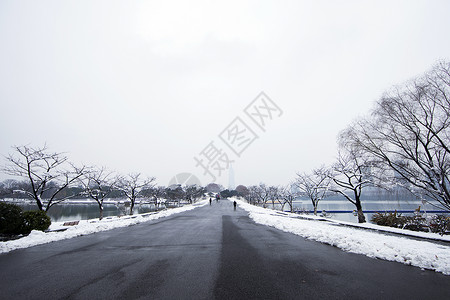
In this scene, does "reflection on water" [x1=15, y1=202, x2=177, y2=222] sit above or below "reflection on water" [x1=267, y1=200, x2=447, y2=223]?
above

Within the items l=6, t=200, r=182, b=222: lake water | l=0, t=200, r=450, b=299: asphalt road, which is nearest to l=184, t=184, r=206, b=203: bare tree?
l=6, t=200, r=182, b=222: lake water

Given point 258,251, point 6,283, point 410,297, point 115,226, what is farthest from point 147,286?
point 115,226

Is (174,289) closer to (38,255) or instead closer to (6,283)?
(6,283)

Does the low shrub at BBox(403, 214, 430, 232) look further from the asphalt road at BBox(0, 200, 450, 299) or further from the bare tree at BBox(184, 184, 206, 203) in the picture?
the bare tree at BBox(184, 184, 206, 203)

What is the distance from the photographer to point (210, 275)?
14.9 ft

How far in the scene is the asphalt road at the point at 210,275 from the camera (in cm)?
368

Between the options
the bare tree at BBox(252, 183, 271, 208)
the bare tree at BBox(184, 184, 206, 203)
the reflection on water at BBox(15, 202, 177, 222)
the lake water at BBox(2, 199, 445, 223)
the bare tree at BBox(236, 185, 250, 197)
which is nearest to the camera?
the lake water at BBox(2, 199, 445, 223)

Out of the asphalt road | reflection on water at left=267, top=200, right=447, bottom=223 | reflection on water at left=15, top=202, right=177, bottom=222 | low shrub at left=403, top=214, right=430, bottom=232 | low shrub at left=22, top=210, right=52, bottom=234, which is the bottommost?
reflection on water at left=267, top=200, right=447, bottom=223

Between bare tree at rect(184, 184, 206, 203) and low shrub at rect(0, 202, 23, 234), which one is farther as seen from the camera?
bare tree at rect(184, 184, 206, 203)

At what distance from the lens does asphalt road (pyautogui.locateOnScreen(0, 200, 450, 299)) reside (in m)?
3.68

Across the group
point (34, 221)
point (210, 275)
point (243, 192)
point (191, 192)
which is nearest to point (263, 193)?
point (191, 192)

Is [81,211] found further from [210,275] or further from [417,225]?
[417,225]

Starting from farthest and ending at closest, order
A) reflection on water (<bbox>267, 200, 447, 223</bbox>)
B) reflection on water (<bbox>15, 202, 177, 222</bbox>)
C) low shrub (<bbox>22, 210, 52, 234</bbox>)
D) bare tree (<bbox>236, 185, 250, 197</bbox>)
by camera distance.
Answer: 1. bare tree (<bbox>236, 185, 250, 197</bbox>)
2. reflection on water (<bbox>15, 202, 177, 222</bbox>)
3. reflection on water (<bbox>267, 200, 447, 223</bbox>)
4. low shrub (<bbox>22, 210, 52, 234</bbox>)

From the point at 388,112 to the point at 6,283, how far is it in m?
18.2
